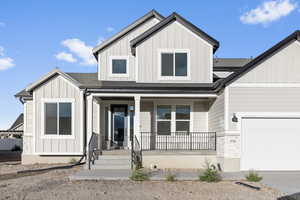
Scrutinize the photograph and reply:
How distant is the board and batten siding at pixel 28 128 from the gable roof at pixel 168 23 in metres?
6.49

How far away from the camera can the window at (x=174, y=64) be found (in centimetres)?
1591

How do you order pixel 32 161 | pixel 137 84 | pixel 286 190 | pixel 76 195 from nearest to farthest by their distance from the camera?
1. pixel 76 195
2. pixel 286 190
3. pixel 137 84
4. pixel 32 161

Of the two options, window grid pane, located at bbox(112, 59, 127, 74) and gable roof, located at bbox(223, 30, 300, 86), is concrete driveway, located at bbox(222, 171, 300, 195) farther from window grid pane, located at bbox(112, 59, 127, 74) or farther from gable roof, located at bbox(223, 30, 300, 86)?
window grid pane, located at bbox(112, 59, 127, 74)

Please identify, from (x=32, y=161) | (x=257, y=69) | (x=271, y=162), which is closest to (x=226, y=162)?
(x=271, y=162)

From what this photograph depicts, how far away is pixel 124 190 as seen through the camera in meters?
9.34

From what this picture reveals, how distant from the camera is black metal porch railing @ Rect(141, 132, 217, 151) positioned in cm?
1598

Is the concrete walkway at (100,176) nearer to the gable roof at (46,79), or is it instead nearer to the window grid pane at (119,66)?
the gable roof at (46,79)

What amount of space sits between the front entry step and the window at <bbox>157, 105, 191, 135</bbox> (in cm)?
288

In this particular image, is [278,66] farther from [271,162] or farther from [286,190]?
[286,190]

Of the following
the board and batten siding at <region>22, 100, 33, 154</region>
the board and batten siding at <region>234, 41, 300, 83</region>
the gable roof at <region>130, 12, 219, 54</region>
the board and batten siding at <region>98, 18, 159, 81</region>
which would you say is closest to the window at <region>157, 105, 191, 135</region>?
the board and batten siding at <region>98, 18, 159, 81</region>

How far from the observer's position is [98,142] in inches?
632

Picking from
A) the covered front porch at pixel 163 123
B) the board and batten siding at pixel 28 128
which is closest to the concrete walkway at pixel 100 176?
the covered front porch at pixel 163 123

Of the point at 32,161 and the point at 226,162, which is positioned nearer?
the point at 226,162

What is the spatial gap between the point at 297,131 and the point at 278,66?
9.51 ft
